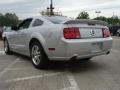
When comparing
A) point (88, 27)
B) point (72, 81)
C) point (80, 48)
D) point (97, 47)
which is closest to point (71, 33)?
point (80, 48)

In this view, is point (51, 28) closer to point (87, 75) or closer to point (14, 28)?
point (87, 75)

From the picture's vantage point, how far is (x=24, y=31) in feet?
28.9

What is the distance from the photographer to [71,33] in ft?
22.8

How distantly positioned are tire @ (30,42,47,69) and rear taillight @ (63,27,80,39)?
100 cm

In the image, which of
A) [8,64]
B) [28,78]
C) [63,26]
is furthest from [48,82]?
[8,64]

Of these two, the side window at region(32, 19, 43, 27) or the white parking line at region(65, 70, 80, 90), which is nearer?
the white parking line at region(65, 70, 80, 90)

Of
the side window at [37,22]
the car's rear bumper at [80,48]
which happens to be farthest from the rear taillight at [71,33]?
the side window at [37,22]

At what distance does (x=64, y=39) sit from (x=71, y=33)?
243 mm

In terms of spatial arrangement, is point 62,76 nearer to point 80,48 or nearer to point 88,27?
point 80,48

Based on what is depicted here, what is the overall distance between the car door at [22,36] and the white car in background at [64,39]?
0.11 meters

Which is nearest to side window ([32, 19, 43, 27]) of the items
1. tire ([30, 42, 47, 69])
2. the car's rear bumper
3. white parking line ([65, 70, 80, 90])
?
tire ([30, 42, 47, 69])

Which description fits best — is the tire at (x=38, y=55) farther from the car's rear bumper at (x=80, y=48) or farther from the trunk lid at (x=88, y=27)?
the trunk lid at (x=88, y=27)

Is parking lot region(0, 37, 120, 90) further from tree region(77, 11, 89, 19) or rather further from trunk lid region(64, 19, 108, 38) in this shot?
tree region(77, 11, 89, 19)

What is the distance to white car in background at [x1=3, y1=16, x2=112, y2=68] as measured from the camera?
6928 millimetres
